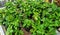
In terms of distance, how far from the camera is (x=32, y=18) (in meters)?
1.39

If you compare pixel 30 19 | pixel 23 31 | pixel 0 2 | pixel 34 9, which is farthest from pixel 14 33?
pixel 0 2

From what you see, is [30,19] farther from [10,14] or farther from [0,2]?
[0,2]

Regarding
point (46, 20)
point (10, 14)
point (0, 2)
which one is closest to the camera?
point (46, 20)

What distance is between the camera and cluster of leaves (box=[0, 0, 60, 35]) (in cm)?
128

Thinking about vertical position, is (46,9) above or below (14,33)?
above

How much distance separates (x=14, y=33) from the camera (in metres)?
1.33

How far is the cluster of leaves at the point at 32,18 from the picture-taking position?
50.5 inches

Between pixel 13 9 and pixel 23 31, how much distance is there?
250mm

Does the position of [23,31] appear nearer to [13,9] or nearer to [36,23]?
[36,23]

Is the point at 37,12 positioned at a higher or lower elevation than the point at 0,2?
higher

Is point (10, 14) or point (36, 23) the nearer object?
point (36, 23)

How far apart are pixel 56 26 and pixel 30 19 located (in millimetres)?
240

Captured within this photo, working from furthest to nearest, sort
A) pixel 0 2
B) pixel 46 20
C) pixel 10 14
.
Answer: pixel 0 2 → pixel 10 14 → pixel 46 20

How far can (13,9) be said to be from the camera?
1.46 m
